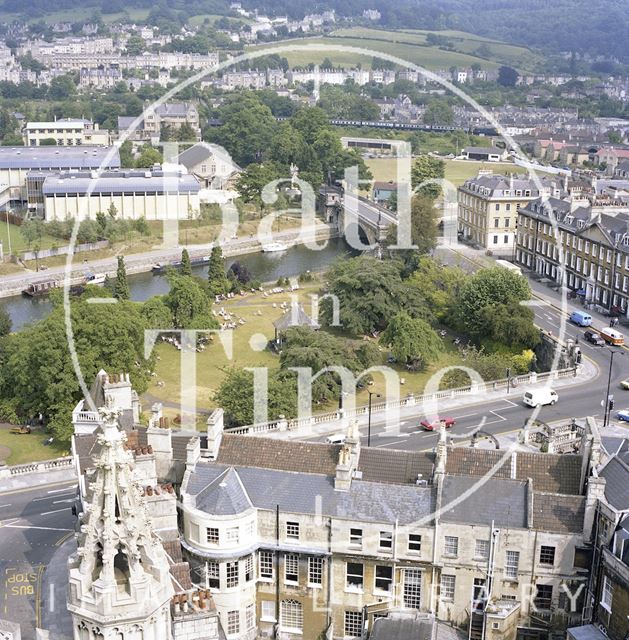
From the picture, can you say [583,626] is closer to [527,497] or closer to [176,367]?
[527,497]

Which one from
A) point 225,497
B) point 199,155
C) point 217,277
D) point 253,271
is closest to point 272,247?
point 253,271

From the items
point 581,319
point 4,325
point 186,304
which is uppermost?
point 186,304

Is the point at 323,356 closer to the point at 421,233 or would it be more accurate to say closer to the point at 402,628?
the point at 402,628

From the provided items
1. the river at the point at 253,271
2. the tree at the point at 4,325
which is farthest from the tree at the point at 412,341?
the river at the point at 253,271

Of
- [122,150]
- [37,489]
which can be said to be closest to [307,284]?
[37,489]

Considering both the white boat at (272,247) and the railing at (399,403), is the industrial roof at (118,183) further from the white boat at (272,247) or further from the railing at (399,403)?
the railing at (399,403)

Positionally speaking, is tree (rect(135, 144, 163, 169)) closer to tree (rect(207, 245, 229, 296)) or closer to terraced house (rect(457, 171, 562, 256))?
tree (rect(207, 245, 229, 296))
